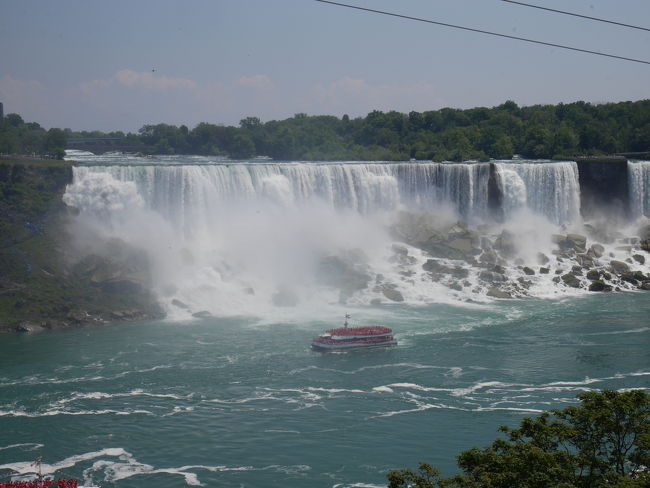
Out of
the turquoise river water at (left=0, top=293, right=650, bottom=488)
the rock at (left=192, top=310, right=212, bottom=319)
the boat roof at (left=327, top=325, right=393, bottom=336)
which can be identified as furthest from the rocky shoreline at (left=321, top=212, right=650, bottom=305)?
the boat roof at (left=327, top=325, right=393, bottom=336)

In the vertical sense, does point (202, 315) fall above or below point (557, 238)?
below

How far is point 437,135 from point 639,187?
2636cm

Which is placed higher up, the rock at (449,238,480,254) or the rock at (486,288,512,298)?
the rock at (449,238,480,254)

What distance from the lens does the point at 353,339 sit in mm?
29594

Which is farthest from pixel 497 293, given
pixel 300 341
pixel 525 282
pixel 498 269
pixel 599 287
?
pixel 300 341

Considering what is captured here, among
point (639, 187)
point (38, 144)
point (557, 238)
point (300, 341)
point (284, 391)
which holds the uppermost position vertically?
point (38, 144)

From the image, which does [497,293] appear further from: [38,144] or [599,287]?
[38,144]

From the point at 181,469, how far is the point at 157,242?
23296mm

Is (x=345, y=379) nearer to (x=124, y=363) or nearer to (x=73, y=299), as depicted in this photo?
(x=124, y=363)

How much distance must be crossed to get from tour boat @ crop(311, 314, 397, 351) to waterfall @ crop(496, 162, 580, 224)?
2339 cm

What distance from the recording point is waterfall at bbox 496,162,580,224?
166ft

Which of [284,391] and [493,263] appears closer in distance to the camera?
[284,391]

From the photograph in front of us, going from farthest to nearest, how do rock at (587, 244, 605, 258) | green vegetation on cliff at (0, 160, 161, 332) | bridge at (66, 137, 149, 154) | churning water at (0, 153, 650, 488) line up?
1. bridge at (66, 137, 149, 154)
2. rock at (587, 244, 605, 258)
3. green vegetation on cliff at (0, 160, 161, 332)
4. churning water at (0, 153, 650, 488)

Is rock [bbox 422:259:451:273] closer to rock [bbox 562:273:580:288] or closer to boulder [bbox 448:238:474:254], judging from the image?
boulder [bbox 448:238:474:254]
